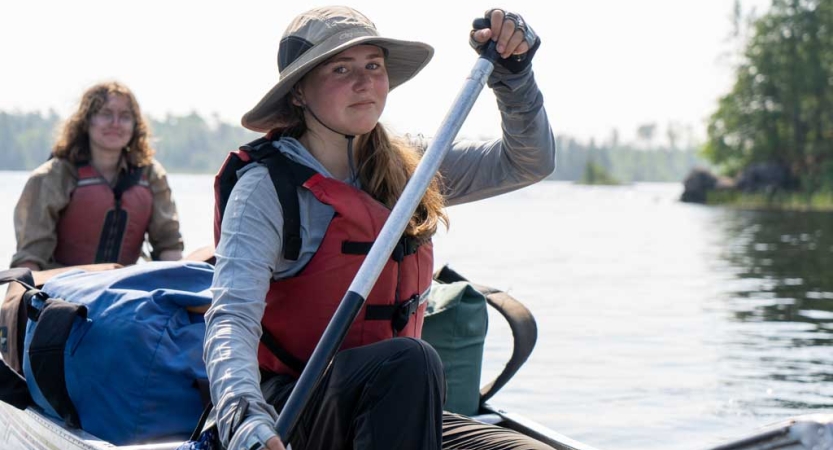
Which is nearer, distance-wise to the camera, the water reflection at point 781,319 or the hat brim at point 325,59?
the hat brim at point 325,59

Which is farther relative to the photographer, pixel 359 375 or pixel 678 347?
pixel 678 347

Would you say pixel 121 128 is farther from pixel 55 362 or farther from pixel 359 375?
pixel 359 375

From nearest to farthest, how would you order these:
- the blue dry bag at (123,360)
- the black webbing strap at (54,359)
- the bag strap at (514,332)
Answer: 1. the blue dry bag at (123,360)
2. the black webbing strap at (54,359)
3. the bag strap at (514,332)

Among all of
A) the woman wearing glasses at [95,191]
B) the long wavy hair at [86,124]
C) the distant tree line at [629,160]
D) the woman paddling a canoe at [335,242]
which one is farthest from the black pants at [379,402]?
the distant tree line at [629,160]

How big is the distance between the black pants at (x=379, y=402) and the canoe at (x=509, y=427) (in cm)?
56

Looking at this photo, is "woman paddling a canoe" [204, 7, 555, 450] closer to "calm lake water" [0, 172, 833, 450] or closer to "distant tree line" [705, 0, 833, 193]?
"calm lake water" [0, 172, 833, 450]

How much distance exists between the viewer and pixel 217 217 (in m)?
2.50

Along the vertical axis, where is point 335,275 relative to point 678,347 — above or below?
above

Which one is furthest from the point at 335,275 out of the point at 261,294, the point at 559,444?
the point at 559,444

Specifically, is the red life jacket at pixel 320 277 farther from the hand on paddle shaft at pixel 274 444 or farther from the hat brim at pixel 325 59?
the hand on paddle shaft at pixel 274 444

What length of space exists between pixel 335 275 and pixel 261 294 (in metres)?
0.19

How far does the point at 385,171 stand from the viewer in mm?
2596

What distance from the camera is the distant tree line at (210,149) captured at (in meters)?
110

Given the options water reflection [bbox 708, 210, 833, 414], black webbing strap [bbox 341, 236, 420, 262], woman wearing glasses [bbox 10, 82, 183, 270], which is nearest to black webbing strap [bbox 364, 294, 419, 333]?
black webbing strap [bbox 341, 236, 420, 262]
